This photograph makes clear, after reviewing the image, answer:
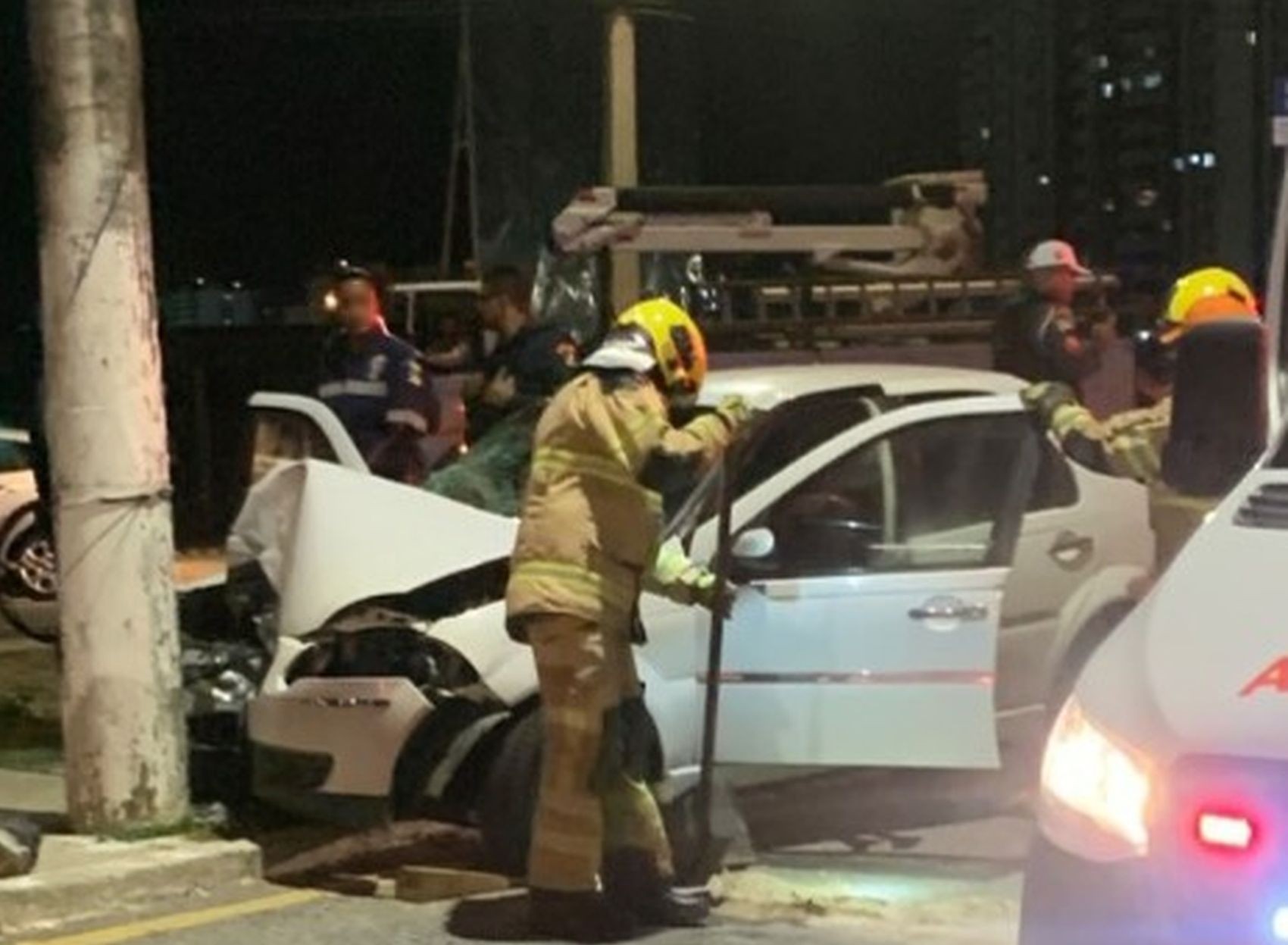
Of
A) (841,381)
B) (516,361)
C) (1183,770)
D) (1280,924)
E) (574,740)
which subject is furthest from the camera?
(516,361)

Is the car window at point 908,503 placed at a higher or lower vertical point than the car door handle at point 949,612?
higher

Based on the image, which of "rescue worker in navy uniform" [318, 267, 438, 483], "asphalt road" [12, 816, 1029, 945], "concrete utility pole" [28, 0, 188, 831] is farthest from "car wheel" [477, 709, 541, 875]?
"rescue worker in navy uniform" [318, 267, 438, 483]

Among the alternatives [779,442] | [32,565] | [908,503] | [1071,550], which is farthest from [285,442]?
[32,565]

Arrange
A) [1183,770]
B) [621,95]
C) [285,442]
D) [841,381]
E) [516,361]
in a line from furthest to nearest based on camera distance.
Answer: [621,95] < [516,361] < [285,442] < [841,381] < [1183,770]

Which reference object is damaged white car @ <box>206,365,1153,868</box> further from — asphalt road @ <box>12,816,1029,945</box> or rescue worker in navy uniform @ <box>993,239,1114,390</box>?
rescue worker in navy uniform @ <box>993,239,1114,390</box>

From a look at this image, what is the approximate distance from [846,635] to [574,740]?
3.65ft

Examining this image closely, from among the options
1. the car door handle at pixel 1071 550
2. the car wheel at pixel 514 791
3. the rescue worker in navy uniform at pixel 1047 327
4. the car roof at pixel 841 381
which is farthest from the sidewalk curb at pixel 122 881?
the rescue worker in navy uniform at pixel 1047 327

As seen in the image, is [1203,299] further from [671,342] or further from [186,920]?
[186,920]

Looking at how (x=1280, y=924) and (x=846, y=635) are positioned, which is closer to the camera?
(x=1280, y=924)

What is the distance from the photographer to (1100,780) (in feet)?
13.1

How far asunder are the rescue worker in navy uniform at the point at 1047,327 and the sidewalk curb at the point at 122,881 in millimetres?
3996

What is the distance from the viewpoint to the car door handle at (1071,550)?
852 cm

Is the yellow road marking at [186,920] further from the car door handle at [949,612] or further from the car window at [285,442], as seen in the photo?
the car door handle at [949,612]

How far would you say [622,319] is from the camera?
7.23 m
